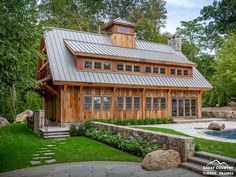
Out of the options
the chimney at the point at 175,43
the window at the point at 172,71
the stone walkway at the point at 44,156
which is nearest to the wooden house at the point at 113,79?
the window at the point at 172,71

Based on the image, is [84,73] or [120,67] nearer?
[84,73]

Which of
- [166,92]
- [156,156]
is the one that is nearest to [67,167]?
[156,156]

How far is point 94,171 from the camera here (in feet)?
23.4

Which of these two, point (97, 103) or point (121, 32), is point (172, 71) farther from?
point (97, 103)

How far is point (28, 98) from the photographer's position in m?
25.2

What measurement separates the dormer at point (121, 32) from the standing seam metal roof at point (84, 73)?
0.66m

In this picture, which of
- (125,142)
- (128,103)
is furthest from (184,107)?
(125,142)

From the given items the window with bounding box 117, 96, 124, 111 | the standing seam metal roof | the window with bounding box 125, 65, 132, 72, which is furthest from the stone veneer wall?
the window with bounding box 125, 65, 132, 72

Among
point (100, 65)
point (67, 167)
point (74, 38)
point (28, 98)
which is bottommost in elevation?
point (67, 167)

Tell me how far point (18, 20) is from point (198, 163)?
698cm

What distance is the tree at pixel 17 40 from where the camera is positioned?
7.58 meters

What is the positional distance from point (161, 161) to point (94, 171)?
1.94m

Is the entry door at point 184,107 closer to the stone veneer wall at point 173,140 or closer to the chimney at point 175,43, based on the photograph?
the chimney at point 175,43

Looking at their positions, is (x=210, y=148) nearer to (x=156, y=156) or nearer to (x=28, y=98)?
(x=156, y=156)
